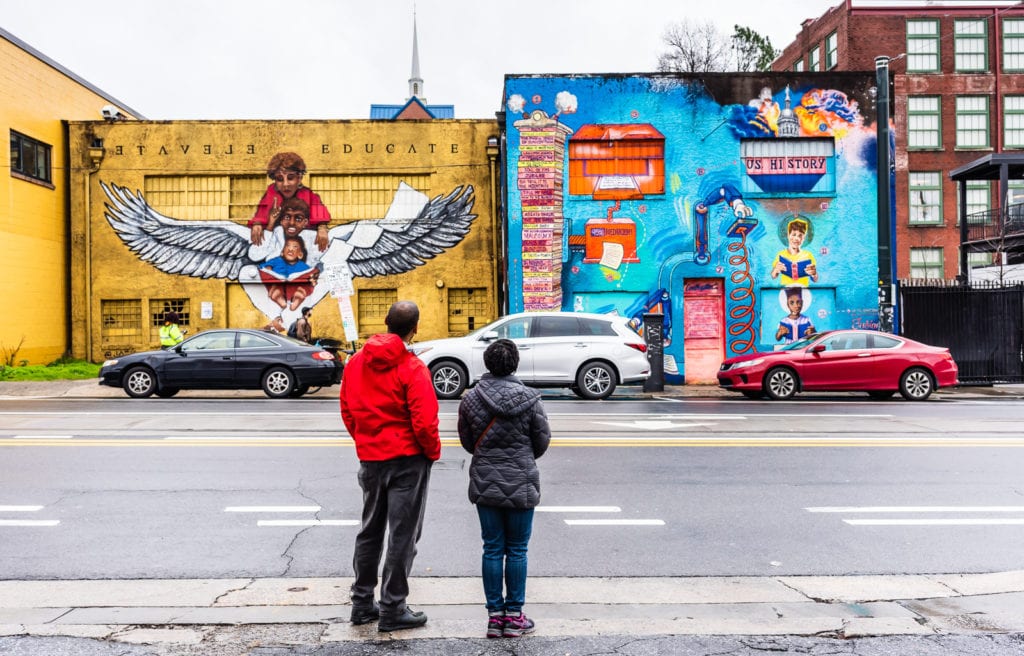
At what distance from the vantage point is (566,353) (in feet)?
55.7

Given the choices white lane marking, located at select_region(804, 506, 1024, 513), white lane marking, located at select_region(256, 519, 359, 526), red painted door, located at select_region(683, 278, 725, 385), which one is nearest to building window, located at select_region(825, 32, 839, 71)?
red painted door, located at select_region(683, 278, 725, 385)

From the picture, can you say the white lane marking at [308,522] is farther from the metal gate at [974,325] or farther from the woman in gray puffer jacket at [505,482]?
the metal gate at [974,325]

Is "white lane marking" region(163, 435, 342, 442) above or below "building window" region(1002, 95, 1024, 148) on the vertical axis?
below

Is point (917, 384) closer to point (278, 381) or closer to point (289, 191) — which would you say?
point (278, 381)

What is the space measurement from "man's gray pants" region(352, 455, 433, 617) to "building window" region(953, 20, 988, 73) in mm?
43722

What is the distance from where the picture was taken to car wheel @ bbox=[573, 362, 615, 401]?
55.9 ft

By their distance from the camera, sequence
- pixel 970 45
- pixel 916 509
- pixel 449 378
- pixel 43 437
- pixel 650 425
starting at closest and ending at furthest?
pixel 916 509
pixel 43 437
pixel 650 425
pixel 449 378
pixel 970 45

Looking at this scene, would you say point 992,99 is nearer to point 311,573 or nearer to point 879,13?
point 879,13

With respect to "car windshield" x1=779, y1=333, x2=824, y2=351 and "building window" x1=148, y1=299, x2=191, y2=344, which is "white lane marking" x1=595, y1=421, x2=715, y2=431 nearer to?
"car windshield" x1=779, y1=333, x2=824, y2=351

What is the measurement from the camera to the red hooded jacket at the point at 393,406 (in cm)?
477

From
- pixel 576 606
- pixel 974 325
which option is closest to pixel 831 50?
pixel 974 325

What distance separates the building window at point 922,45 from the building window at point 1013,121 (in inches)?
148

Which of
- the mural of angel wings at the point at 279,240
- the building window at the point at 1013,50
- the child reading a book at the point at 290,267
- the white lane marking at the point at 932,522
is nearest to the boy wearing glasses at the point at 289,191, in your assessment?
the mural of angel wings at the point at 279,240

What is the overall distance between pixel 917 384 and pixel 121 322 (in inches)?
754
